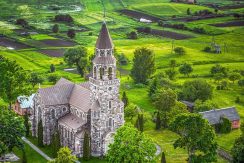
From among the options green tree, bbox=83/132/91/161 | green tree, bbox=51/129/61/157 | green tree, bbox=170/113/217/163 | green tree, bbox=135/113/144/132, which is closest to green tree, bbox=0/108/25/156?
green tree, bbox=51/129/61/157

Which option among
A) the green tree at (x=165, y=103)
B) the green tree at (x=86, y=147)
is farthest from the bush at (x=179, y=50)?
the green tree at (x=86, y=147)

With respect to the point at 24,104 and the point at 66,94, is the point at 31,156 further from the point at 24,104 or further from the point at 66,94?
the point at 24,104

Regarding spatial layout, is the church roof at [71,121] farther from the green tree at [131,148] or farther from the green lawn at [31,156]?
the green tree at [131,148]

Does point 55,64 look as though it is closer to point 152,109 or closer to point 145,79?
point 145,79

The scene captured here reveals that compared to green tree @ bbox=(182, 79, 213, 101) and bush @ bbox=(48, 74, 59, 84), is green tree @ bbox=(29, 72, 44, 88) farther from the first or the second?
green tree @ bbox=(182, 79, 213, 101)

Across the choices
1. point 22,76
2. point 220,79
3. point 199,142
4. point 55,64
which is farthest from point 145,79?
point 199,142

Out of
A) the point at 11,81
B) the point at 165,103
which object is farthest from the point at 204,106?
the point at 11,81

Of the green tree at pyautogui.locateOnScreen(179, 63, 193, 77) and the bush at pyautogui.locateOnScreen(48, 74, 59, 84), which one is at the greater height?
the green tree at pyautogui.locateOnScreen(179, 63, 193, 77)
